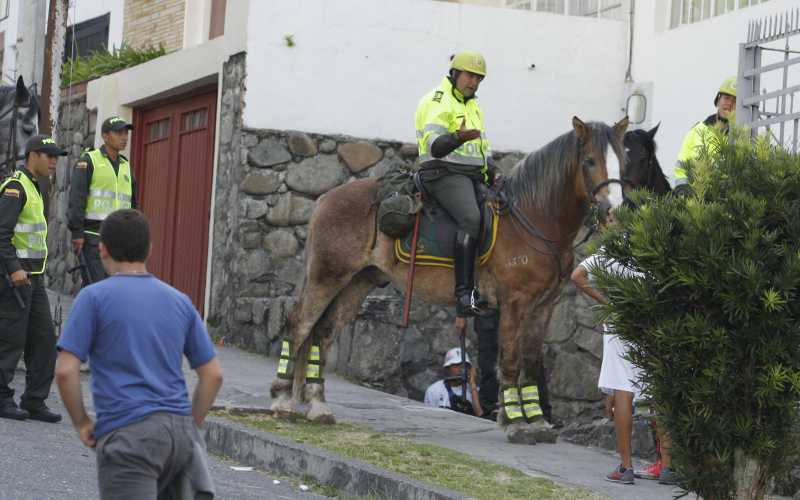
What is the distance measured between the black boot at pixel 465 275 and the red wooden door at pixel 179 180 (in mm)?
7350

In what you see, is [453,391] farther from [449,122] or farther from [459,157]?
[449,122]

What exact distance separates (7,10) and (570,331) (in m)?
18.2

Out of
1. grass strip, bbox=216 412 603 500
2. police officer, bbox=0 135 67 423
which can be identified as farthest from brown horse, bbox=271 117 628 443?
police officer, bbox=0 135 67 423

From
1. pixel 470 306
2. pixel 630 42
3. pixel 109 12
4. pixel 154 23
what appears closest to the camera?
pixel 470 306

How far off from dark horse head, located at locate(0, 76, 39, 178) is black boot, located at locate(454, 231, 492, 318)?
3876 millimetres

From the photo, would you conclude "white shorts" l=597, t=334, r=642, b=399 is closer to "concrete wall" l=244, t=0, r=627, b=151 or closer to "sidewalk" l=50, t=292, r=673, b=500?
"sidewalk" l=50, t=292, r=673, b=500

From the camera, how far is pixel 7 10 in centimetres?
2969

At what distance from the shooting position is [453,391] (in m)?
13.9

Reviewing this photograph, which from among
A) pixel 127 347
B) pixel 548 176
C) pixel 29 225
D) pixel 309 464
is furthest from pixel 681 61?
pixel 127 347

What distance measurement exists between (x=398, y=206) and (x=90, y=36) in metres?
16.0

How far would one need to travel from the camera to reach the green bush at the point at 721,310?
672cm

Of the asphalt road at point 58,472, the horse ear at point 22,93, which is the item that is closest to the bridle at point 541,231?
the asphalt road at point 58,472

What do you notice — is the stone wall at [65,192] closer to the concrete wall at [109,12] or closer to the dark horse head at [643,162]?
the concrete wall at [109,12]

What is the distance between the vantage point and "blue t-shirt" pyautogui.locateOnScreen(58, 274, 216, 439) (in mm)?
5207
